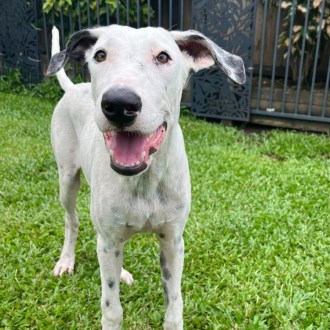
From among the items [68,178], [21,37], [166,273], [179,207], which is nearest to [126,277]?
[166,273]

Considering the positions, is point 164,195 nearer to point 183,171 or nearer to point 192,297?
point 183,171

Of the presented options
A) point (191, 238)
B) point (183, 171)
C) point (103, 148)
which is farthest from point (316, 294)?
point (103, 148)

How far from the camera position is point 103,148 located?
2.69 m

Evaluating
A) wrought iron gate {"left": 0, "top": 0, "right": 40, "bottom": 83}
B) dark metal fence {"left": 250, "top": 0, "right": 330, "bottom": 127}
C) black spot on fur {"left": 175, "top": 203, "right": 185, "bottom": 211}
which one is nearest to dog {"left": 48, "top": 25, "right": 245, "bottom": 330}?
black spot on fur {"left": 175, "top": 203, "right": 185, "bottom": 211}

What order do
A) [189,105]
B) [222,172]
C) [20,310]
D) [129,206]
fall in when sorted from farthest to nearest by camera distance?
1. [189,105]
2. [222,172]
3. [20,310]
4. [129,206]

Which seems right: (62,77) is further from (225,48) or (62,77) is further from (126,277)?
(225,48)

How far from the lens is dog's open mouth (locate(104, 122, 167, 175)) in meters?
2.16

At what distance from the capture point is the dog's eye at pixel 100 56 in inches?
89.3

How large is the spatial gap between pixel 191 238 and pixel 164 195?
1.57m

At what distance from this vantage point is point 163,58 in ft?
7.40

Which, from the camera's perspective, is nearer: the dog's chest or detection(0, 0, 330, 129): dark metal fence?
the dog's chest

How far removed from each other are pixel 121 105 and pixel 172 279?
1.37 metres

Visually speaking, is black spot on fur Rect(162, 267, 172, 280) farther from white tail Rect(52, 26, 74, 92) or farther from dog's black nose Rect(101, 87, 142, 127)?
white tail Rect(52, 26, 74, 92)

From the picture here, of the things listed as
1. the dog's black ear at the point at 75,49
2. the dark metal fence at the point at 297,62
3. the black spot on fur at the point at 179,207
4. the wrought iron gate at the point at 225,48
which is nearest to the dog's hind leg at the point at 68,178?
the dog's black ear at the point at 75,49
